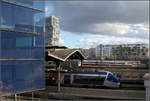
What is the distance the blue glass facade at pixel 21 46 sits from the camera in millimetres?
12242

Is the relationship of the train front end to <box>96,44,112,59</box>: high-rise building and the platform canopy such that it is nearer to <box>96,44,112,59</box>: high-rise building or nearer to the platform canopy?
Result: the platform canopy

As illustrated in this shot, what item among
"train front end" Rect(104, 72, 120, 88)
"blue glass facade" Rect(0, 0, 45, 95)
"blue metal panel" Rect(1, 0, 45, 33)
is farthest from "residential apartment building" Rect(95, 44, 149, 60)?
"blue metal panel" Rect(1, 0, 45, 33)

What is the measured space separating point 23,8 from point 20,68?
4007 mm

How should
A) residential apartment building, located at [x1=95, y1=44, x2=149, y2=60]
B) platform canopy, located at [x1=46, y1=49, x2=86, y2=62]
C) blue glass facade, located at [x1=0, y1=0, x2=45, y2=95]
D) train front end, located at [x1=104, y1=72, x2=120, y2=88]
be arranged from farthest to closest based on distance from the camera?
residential apartment building, located at [x1=95, y1=44, x2=149, y2=60] → train front end, located at [x1=104, y1=72, x2=120, y2=88] → platform canopy, located at [x1=46, y1=49, x2=86, y2=62] → blue glass facade, located at [x1=0, y1=0, x2=45, y2=95]

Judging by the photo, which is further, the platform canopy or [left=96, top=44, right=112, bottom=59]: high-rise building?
[left=96, top=44, right=112, bottom=59]: high-rise building

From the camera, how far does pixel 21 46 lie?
13133 millimetres

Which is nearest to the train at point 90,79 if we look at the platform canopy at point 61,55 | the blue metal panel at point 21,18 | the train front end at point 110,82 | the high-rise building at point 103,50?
the train front end at point 110,82

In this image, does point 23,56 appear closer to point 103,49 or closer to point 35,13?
point 35,13

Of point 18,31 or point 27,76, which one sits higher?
point 18,31

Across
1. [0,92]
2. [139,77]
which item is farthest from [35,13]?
[139,77]

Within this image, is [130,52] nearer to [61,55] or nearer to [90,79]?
[90,79]

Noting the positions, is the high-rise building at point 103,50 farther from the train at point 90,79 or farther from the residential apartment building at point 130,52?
the train at point 90,79

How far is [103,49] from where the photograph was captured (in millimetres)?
173500

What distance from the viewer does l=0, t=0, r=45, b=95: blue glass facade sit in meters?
12.2
